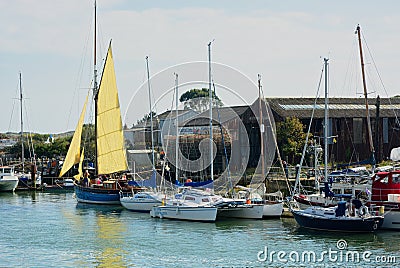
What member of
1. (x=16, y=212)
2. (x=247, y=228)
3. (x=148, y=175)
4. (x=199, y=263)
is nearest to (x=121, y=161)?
(x=148, y=175)

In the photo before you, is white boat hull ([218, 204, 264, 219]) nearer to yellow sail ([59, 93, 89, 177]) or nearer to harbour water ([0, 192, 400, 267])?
harbour water ([0, 192, 400, 267])

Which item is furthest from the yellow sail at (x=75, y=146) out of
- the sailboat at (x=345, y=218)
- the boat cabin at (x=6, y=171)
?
the sailboat at (x=345, y=218)

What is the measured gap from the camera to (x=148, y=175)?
63.7 metres

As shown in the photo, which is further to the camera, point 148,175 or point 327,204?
point 148,175

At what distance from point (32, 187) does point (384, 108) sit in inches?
1374

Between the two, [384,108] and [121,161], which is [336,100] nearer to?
[384,108]

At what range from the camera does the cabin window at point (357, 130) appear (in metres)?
65.8

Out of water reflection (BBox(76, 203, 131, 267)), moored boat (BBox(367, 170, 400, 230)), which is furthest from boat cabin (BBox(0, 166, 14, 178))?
moored boat (BBox(367, 170, 400, 230))

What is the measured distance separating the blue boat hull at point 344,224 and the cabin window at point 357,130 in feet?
89.3

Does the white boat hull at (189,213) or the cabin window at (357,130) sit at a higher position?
the cabin window at (357,130)

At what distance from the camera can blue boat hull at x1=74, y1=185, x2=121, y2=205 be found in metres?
57.8

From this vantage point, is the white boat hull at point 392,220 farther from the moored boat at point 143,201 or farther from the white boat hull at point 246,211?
the moored boat at point 143,201

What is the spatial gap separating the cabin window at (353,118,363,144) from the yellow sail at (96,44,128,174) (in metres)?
20.5

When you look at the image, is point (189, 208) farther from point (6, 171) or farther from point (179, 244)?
point (6, 171)
